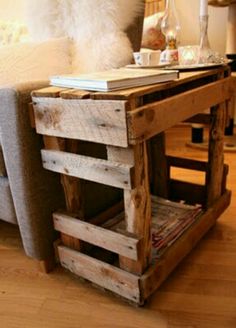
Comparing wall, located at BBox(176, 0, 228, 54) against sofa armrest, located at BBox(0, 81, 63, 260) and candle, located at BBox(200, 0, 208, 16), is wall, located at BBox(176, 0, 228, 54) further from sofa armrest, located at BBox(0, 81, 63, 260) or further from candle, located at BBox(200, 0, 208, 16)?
sofa armrest, located at BBox(0, 81, 63, 260)

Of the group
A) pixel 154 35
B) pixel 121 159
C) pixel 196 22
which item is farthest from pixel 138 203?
pixel 196 22

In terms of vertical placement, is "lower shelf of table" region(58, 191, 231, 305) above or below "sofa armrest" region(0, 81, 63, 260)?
below

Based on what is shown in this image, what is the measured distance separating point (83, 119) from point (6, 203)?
45cm

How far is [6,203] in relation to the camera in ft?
3.42

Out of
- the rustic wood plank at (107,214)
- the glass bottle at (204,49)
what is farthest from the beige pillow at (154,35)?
the rustic wood plank at (107,214)

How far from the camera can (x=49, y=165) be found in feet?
2.94

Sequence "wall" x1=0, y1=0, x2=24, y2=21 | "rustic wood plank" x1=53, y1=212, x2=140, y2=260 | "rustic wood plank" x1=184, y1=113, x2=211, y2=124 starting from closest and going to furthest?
"rustic wood plank" x1=53, y1=212, x2=140, y2=260 → "rustic wood plank" x1=184, y1=113, x2=211, y2=124 → "wall" x1=0, y1=0, x2=24, y2=21

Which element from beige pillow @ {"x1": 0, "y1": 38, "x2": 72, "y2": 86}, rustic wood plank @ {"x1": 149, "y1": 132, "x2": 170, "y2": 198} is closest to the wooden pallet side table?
Result: rustic wood plank @ {"x1": 149, "y1": 132, "x2": 170, "y2": 198}

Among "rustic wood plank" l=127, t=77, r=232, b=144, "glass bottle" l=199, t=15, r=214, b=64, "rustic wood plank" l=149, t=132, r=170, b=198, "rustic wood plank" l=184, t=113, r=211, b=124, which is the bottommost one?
"rustic wood plank" l=149, t=132, r=170, b=198

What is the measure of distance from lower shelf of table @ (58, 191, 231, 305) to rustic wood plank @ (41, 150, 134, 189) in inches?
10.0

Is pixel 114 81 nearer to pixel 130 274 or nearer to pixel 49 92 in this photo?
pixel 49 92

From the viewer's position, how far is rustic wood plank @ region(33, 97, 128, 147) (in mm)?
703

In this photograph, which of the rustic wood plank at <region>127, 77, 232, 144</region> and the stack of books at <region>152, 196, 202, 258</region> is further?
the stack of books at <region>152, 196, 202, 258</region>

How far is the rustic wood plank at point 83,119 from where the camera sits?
2.31 ft
